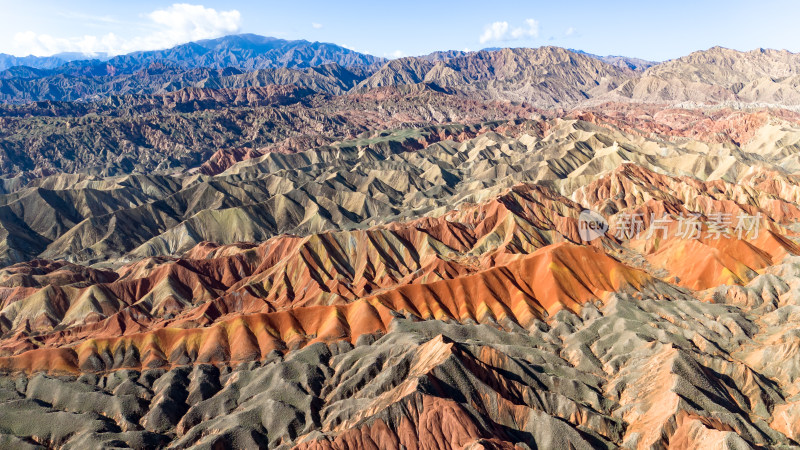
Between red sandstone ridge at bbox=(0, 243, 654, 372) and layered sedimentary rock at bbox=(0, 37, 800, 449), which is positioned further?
red sandstone ridge at bbox=(0, 243, 654, 372)

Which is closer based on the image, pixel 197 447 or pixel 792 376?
pixel 197 447

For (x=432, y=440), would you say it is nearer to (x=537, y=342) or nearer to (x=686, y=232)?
(x=537, y=342)

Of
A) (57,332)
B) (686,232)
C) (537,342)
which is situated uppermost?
(686,232)

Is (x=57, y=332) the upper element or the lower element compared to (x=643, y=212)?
lower

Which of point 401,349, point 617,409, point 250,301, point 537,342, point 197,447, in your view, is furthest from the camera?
point 250,301

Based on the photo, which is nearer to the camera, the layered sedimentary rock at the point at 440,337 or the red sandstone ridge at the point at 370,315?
the layered sedimentary rock at the point at 440,337

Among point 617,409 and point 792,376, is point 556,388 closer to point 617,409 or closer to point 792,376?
point 617,409

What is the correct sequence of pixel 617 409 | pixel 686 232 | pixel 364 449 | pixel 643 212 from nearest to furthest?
pixel 364 449, pixel 617 409, pixel 686 232, pixel 643 212

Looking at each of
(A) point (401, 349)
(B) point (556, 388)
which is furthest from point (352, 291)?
(B) point (556, 388)

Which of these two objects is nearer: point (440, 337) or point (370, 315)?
point (440, 337)

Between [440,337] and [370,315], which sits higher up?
[440,337]
